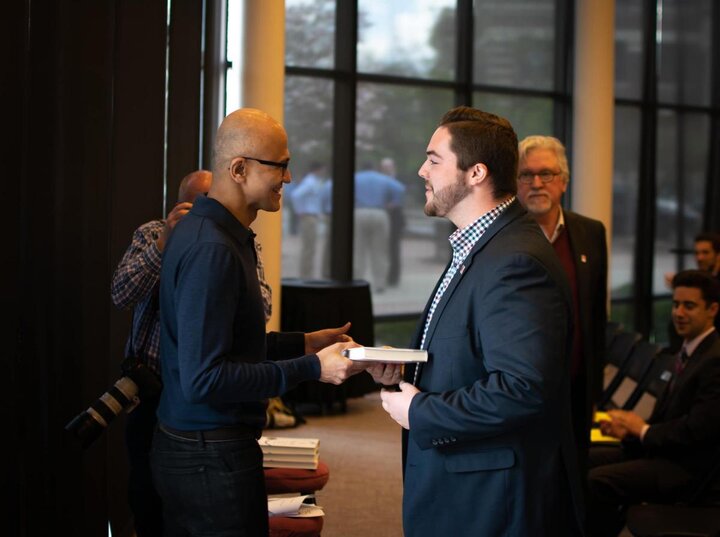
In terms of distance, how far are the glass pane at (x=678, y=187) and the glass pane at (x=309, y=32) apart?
4476mm

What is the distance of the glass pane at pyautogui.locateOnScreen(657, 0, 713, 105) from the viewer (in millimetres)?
11203

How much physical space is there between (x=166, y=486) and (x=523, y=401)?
0.99m

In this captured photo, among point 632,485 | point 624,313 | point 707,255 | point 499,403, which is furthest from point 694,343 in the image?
point 624,313

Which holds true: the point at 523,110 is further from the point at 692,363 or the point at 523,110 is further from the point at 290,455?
the point at 290,455

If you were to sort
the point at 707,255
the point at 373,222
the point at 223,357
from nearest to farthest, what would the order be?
the point at 223,357, the point at 707,255, the point at 373,222

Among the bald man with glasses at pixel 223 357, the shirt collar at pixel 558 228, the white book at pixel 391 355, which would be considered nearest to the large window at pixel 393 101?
the shirt collar at pixel 558 228

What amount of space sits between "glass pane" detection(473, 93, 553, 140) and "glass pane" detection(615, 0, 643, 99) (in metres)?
1.13

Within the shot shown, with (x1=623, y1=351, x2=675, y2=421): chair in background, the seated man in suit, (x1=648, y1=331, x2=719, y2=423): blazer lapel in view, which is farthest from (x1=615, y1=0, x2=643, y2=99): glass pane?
(x1=648, y1=331, x2=719, y2=423): blazer lapel

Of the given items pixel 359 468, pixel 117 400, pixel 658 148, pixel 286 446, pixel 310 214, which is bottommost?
pixel 359 468

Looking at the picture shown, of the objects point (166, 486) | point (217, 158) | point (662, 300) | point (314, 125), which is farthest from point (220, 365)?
point (662, 300)

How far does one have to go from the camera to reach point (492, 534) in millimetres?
2139

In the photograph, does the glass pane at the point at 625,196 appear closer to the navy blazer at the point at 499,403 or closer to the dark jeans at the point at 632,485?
the dark jeans at the point at 632,485

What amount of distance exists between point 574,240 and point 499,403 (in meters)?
1.74

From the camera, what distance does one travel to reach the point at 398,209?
9500 millimetres
